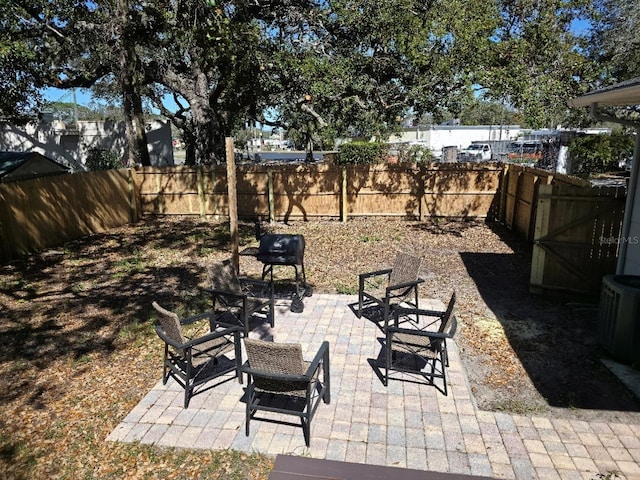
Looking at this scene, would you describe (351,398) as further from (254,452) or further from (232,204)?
(232,204)

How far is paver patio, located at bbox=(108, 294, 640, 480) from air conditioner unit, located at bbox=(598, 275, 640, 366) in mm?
1275

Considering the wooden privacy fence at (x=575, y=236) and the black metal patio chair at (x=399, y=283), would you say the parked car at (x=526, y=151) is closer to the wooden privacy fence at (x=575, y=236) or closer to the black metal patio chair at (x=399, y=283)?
the wooden privacy fence at (x=575, y=236)

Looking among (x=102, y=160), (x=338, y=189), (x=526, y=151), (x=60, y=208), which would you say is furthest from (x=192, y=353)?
(x=526, y=151)

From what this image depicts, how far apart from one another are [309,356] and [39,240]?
28.6 feet

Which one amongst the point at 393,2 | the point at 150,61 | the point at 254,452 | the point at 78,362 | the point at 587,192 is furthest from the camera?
the point at 150,61

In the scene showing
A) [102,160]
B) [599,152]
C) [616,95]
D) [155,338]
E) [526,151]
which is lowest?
[155,338]

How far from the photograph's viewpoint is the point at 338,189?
531 inches

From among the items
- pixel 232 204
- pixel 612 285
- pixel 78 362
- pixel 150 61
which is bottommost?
pixel 78 362

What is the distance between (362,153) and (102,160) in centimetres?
1275

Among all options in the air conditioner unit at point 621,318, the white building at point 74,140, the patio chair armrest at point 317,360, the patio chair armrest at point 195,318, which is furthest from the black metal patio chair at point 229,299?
the white building at point 74,140

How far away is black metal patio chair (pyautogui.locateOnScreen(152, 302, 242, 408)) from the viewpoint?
14.1 feet

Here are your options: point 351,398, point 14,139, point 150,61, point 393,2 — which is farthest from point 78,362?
point 14,139

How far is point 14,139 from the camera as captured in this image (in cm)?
2122

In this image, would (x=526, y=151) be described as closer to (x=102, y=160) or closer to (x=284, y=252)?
(x=102, y=160)
